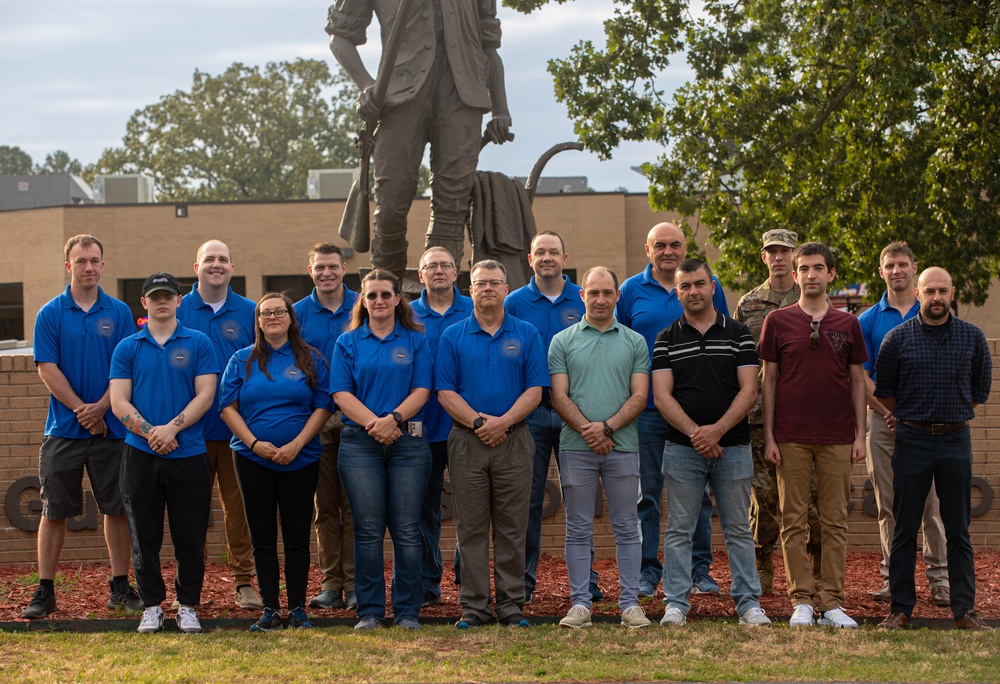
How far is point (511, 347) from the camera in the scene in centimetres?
650

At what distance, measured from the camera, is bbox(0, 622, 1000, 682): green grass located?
5.32 metres

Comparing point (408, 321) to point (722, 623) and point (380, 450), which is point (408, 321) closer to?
point (380, 450)

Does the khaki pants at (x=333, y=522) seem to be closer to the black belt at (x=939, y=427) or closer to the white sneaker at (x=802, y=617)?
the white sneaker at (x=802, y=617)

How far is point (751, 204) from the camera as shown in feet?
67.7

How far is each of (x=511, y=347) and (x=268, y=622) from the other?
1.93 m

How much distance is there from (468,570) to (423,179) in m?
45.7

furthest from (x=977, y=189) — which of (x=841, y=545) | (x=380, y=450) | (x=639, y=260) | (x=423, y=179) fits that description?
(x=423, y=179)

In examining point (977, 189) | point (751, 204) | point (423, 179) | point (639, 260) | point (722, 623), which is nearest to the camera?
point (722, 623)

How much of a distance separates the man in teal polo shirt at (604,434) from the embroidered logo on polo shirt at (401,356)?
779mm

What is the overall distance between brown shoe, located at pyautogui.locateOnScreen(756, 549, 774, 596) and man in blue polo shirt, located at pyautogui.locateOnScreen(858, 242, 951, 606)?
2.04 ft

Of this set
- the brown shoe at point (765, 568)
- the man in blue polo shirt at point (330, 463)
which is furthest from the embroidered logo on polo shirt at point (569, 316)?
the brown shoe at point (765, 568)

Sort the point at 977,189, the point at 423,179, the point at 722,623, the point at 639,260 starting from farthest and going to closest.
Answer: the point at 423,179, the point at 639,260, the point at 977,189, the point at 722,623

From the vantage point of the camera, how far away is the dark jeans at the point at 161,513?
6.45 meters

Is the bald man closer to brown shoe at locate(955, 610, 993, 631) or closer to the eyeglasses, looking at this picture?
brown shoe at locate(955, 610, 993, 631)
